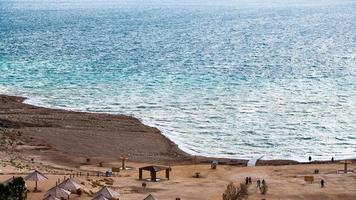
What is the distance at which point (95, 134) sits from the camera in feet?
239

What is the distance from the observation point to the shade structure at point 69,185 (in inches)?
1751

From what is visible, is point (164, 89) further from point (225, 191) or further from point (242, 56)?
point (225, 191)

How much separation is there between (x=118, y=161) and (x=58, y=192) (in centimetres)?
1952

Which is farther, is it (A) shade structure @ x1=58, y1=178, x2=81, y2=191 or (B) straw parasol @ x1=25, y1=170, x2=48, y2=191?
(B) straw parasol @ x1=25, y1=170, x2=48, y2=191

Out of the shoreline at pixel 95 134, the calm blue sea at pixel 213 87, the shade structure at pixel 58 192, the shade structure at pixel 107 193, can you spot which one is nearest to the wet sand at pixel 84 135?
the shoreline at pixel 95 134

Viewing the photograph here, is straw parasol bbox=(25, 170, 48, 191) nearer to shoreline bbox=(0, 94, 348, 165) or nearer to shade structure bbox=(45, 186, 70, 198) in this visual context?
shade structure bbox=(45, 186, 70, 198)

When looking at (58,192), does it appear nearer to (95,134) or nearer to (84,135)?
(84,135)

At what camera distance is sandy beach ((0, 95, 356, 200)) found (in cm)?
4972

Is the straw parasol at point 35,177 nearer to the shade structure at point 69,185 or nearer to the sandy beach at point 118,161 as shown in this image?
the sandy beach at point 118,161

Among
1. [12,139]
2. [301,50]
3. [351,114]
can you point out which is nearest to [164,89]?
[351,114]

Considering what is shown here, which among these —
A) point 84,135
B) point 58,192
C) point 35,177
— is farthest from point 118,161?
point 58,192

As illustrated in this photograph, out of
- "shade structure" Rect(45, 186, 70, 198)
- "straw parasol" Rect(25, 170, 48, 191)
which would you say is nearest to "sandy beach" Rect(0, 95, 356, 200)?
"straw parasol" Rect(25, 170, 48, 191)

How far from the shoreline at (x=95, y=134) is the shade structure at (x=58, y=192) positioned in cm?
1893

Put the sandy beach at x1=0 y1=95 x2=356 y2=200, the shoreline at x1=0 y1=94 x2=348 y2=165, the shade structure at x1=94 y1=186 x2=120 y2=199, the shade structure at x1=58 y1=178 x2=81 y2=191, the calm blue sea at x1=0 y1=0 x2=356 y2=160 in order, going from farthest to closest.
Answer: the calm blue sea at x1=0 y1=0 x2=356 y2=160 < the shoreline at x1=0 y1=94 x2=348 y2=165 < the sandy beach at x1=0 y1=95 x2=356 y2=200 < the shade structure at x1=58 y1=178 x2=81 y2=191 < the shade structure at x1=94 y1=186 x2=120 y2=199
